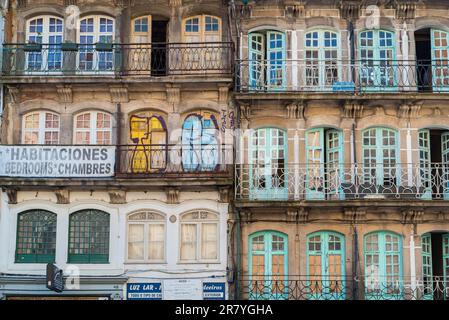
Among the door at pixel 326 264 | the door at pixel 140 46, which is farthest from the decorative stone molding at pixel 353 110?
the door at pixel 140 46

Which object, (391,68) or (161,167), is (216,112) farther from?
(391,68)

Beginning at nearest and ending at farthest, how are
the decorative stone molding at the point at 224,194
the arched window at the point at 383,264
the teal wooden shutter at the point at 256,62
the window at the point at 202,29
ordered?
1. the arched window at the point at 383,264
2. the decorative stone molding at the point at 224,194
3. the teal wooden shutter at the point at 256,62
4. the window at the point at 202,29

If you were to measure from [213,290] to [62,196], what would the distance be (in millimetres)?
5371

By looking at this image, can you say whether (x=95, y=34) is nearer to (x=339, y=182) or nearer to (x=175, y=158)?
(x=175, y=158)

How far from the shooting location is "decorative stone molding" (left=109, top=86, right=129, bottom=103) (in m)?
24.6

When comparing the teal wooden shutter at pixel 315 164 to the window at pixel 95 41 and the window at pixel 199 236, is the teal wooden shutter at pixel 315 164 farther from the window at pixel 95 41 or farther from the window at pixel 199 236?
the window at pixel 95 41

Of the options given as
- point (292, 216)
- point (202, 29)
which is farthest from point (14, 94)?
point (292, 216)

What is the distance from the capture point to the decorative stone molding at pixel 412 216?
23750 millimetres

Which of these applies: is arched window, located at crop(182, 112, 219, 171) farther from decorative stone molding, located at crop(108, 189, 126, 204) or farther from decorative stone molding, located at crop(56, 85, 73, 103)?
decorative stone molding, located at crop(56, 85, 73, 103)

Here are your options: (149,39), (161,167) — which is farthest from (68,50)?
(161,167)

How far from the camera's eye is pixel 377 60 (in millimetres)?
24359

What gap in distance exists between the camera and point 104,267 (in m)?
23.8

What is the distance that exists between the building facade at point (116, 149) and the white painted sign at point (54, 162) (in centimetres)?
3

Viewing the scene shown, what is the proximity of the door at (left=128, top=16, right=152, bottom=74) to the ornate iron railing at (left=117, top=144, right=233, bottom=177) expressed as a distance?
2.53 meters
